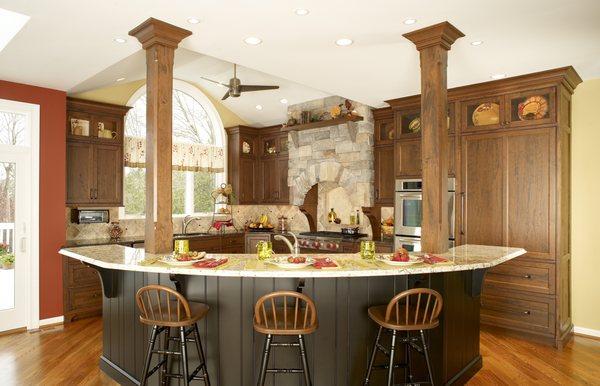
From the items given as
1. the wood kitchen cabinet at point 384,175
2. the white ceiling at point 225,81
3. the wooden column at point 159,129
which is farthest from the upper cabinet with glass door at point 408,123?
the wooden column at point 159,129

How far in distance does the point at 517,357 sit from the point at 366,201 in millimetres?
2835

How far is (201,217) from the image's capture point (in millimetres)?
7379

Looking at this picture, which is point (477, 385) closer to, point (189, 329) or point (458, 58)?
point (189, 329)

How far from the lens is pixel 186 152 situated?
720 cm

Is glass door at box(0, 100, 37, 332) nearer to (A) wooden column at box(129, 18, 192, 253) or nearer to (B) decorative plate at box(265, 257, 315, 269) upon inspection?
(A) wooden column at box(129, 18, 192, 253)

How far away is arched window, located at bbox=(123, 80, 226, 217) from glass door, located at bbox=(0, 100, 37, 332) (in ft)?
5.27

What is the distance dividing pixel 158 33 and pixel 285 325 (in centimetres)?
240

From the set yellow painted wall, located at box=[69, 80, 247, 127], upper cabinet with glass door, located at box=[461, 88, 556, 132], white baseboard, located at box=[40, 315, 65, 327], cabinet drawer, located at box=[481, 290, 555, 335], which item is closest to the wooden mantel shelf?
upper cabinet with glass door, located at box=[461, 88, 556, 132]

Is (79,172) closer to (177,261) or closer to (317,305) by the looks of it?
(177,261)

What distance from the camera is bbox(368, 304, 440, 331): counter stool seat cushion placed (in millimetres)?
2678

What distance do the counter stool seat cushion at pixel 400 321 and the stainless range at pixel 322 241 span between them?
3.18 meters

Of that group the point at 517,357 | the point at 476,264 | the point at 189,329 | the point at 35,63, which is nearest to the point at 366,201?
the point at 517,357

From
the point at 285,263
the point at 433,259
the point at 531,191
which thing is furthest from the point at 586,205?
the point at 285,263

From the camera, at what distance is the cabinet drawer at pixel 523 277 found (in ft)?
14.7
